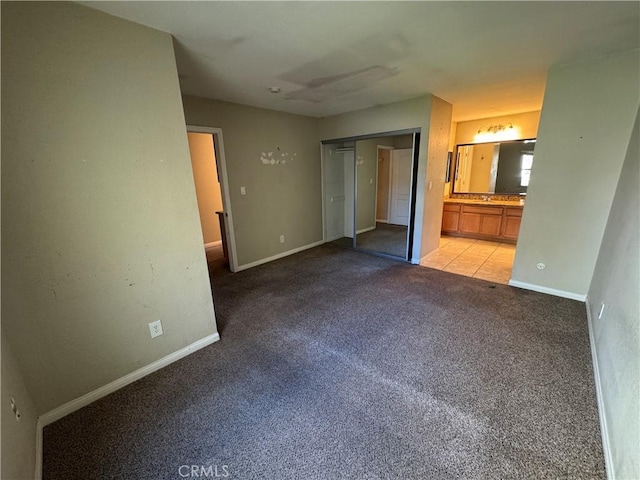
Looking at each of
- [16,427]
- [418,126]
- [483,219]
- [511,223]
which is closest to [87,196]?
[16,427]

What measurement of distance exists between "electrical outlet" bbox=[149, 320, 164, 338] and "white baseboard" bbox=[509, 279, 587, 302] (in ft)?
12.5

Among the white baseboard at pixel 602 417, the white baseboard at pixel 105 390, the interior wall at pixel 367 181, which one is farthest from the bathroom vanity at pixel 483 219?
the white baseboard at pixel 105 390

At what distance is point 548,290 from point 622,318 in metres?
1.71

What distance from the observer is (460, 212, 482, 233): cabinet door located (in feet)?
16.8

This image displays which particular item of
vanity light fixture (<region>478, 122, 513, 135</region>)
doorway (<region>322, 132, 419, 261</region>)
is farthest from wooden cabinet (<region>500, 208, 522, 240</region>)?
doorway (<region>322, 132, 419, 261</region>)

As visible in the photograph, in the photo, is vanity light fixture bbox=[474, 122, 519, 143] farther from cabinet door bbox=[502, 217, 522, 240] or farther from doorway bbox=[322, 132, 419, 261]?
cabinet door bbox=[502, 217, 522, 240]

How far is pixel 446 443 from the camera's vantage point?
141cm

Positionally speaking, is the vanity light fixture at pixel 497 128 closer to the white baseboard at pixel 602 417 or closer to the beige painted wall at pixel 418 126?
the beige painted wall at pixel 418 126

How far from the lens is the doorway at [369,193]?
4.96 meters

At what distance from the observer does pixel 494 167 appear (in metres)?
5.09

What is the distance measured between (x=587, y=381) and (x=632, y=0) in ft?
7.89

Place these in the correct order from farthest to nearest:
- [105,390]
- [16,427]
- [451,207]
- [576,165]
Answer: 1. [451,207]
2. [576,165]
3. [105,390]
4. [16,427]

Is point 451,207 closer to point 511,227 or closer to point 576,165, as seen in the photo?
point 511,227

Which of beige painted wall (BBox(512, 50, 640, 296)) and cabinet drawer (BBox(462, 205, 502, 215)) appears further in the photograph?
cabinet drawer (BBox(462, 205, 502, 215))
